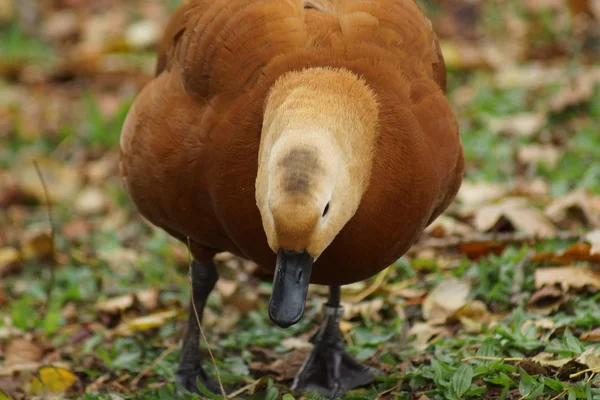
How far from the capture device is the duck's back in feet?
11.5

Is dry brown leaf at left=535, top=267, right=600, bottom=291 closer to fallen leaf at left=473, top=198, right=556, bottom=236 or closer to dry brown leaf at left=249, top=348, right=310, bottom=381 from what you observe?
fallen leaf at left=473, top=198, right=556, bottom=236

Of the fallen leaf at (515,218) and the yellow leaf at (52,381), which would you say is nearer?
the yellow leaf at (52,381)

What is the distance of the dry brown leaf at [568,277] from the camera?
4.45m

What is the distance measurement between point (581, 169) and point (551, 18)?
301 centimetres

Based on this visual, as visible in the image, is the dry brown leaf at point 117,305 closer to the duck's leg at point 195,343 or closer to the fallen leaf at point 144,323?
the fallen leaf at point 144,323

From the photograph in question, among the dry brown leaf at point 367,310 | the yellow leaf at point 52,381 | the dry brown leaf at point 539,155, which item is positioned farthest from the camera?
the dry brown leaf at point 539,155

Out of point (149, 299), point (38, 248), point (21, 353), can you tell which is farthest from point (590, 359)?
point (38, 248)

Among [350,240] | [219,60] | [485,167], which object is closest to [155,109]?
[219,60]

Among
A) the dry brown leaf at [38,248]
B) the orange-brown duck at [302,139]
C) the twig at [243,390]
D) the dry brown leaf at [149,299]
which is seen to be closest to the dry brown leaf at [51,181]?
the dry brown leaf at [38,248]

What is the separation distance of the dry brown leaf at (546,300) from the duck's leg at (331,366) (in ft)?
2.74

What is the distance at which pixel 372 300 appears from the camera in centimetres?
505

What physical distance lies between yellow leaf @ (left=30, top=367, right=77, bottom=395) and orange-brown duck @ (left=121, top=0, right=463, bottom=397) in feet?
2.88

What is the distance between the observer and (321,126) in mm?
3189

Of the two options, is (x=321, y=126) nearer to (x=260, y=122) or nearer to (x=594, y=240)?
(x=260, y=122)
